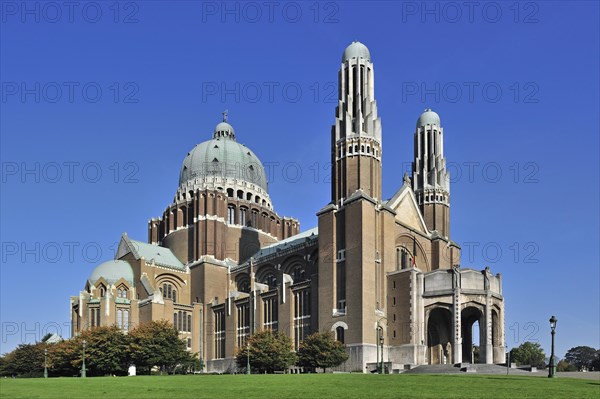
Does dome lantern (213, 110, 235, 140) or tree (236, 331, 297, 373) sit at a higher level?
dome lantern (213, 110, 235, 140)

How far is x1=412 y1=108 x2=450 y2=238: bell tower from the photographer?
96.2 metres

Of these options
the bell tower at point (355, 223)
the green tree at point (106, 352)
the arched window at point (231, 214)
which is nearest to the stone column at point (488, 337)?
the bell tower at point (355, 223)

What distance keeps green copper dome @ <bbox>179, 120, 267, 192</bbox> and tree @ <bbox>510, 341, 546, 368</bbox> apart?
50209mm

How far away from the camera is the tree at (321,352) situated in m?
73.6

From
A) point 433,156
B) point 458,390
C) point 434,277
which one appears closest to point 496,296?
point 434,277

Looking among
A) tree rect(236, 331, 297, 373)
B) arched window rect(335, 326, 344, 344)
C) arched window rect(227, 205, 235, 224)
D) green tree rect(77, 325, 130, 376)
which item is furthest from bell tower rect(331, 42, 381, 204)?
arched window rect(227, 205, 235, 224)

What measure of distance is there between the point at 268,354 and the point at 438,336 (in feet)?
65.9

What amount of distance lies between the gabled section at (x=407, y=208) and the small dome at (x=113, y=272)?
127ft

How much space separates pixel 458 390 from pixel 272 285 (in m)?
62.1

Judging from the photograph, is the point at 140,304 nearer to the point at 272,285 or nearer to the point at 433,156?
the point at 272,285

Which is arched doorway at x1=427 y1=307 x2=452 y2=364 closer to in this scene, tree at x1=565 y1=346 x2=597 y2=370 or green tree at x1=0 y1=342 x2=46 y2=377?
Result: green tree at x1=0 y1=342 x2=46 y2=377

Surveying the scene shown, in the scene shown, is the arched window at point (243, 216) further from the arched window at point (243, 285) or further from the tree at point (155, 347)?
the tree at point (155, 347)

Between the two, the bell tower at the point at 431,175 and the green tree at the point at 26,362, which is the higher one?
the bell tower at the point at 431,175

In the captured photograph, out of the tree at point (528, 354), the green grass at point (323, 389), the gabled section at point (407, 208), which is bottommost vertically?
the tree at point (528, 354)
